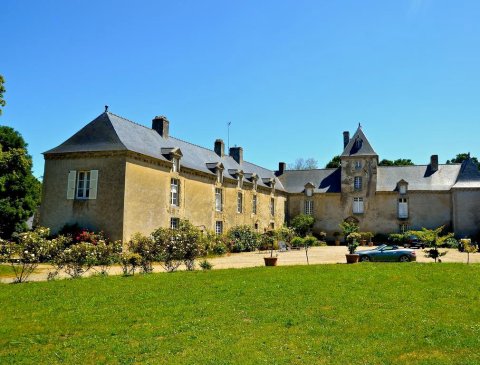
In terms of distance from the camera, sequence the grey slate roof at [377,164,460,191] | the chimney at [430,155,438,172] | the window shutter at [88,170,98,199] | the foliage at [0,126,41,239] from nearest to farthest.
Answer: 1. the window shutter at [88,170,98,199]
2. the foliage at [0,126,41,239]
3. the grey slate roof at [377,164,460,191]
4. the chimney at [430,155,438,172]

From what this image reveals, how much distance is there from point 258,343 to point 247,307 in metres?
2.39

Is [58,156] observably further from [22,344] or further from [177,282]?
[22,344]

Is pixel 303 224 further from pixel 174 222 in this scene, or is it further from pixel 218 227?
pixel 174 222

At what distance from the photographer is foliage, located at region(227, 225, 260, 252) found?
29383 mm

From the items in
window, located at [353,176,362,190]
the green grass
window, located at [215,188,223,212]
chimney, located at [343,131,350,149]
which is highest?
chimney, located at [343,131,350,149]

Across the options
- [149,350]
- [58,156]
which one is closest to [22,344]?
[149,350]

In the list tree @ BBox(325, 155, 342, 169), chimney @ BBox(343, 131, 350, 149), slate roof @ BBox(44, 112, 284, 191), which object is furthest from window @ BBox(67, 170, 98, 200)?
tree @ BBox(325, 155, 342, 169)

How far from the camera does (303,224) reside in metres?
39.1

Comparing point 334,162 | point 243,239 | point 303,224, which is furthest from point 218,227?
point 334,162

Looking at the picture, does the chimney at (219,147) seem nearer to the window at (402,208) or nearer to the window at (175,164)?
the window at (175,164)

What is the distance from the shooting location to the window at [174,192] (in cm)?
2445

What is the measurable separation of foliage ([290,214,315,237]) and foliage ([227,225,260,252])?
865cm

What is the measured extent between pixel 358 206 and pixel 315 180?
5.02 m

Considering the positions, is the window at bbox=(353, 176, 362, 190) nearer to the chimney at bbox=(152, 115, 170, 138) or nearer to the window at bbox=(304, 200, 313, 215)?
the window at bbox=(304, 200, 313, 215)
